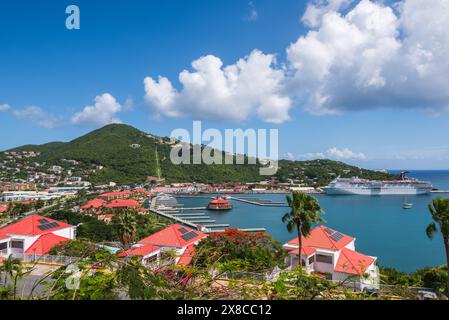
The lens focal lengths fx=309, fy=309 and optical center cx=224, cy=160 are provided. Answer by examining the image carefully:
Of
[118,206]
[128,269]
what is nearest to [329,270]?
[128,269]

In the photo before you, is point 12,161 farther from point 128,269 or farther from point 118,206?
point 128,269

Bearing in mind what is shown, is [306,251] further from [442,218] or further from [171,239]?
[171,239]

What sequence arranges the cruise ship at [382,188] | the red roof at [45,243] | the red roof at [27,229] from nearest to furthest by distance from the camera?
1. the red roof at [45,243]
2. the red roof at [27,229]
3. the cruise ship at [382,188]

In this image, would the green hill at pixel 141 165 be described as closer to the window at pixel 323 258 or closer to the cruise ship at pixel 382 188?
the cruise ship at pixel 382 188

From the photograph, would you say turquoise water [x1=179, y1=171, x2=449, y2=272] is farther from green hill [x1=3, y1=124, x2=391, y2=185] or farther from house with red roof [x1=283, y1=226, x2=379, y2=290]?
green hill [x1=3, y1=124, x2=391, y2=185]

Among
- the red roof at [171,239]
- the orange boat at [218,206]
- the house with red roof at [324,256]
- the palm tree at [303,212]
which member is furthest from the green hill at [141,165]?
the palm tree at [303,212]
